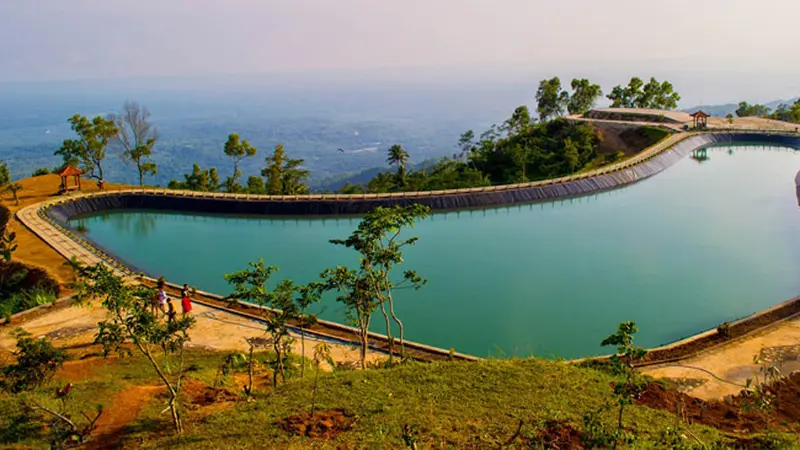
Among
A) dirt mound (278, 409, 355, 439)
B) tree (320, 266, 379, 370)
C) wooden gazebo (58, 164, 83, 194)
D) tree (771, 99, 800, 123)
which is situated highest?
tree (771, 99, 800, 123)

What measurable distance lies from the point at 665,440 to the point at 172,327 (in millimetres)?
8736

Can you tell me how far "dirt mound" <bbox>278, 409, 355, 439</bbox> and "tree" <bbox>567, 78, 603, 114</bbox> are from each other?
64.4 m

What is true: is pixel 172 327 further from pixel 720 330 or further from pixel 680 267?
pixel 680 267

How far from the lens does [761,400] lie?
10.2 metres

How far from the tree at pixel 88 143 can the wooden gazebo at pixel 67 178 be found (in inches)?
88.5

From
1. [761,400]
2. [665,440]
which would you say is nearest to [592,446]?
[665,440]

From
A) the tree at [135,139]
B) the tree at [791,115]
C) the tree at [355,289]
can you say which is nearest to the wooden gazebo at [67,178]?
the tree at [135,139]

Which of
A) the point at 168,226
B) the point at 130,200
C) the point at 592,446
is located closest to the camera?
the point at 592,446

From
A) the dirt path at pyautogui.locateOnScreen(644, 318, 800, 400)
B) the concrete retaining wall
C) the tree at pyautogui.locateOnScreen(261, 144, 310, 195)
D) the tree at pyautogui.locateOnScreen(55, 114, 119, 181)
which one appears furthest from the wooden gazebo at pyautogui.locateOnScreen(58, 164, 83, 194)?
the dirt path at pyautogui.locateOnScreen(644, 318, 800, 400)

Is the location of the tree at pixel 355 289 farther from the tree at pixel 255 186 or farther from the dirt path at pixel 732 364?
the tree at pixel 255 186

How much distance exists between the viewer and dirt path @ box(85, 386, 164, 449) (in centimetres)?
1097

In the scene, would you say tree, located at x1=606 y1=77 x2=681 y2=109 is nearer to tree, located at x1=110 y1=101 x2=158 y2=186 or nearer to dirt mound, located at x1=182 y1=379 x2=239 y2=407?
tree, located at x1=110 y1=101 x2=158 y2=186

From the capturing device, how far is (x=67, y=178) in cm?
4219

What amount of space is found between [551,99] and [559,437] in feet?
212
